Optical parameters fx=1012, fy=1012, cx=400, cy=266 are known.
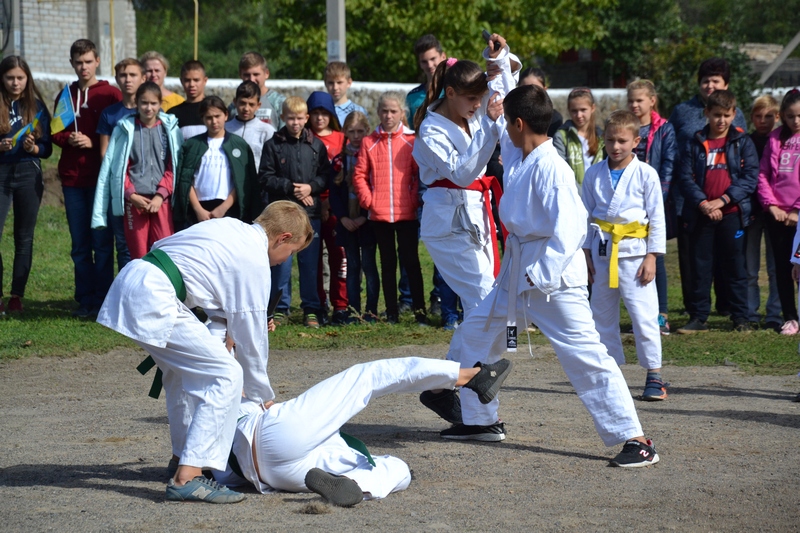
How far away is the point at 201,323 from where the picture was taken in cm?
481

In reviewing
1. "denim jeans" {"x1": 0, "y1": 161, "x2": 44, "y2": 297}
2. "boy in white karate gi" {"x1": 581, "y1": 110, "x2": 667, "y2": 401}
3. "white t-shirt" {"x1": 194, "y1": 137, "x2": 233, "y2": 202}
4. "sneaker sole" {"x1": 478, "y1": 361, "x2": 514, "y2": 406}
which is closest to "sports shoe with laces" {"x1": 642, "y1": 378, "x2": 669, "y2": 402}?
"boy in white karate gi" {"x1": 581, "y1": 110, "x2": 667, "y2": 401}

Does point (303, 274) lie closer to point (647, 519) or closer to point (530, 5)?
point (647, 519)

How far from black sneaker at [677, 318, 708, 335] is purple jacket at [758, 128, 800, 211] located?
1.24m

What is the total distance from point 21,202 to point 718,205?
6671mm

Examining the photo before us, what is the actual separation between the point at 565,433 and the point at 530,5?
22.7 meters

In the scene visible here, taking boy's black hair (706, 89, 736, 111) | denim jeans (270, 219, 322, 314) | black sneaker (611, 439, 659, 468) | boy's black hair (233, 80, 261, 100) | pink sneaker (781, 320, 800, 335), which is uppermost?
boy's black hair (233, 80, 261, 100)

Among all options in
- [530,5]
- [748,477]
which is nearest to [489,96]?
[748,477]

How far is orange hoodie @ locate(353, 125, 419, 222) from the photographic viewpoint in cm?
952

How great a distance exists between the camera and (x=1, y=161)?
975 centimetres

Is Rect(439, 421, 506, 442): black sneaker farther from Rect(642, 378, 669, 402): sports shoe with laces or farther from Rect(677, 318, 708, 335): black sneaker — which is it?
Rect(677, 318, 708, 335): black sneaker

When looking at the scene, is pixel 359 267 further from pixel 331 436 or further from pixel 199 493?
pixel 199 493

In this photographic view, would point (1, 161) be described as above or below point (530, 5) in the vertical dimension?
below

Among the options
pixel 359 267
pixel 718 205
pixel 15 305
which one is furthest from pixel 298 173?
pixel 718 205

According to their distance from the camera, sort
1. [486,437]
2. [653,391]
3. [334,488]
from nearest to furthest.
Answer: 1. [334,488]
2. [486,437]
3. [653,391]
